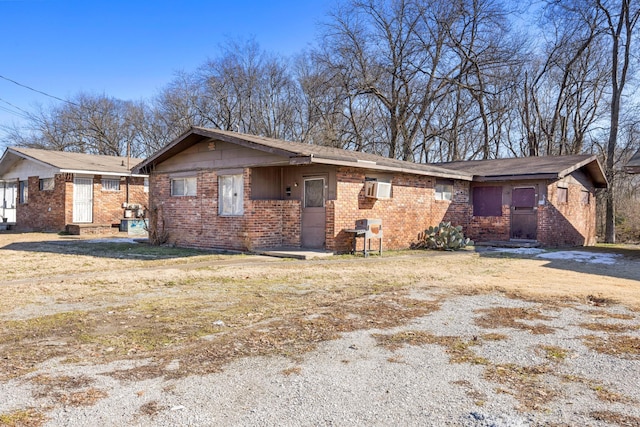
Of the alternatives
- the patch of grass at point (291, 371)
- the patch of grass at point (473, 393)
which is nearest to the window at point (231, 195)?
the patch of grass at point (291, 371)

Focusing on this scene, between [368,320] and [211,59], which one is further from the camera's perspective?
[211,59]

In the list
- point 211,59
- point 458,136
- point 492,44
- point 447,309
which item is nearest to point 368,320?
point 447,309

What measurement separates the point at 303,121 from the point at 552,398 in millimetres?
32124

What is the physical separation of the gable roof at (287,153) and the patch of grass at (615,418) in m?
8.89

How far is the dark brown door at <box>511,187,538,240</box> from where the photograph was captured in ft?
54.7

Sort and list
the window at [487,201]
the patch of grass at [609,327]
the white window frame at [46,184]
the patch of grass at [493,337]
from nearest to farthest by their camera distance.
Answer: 1. the patch of grass at [493,337]
2. the patch of grass at [609,327]
3. the window at [487,201]
4. the white window frame at [46,184]

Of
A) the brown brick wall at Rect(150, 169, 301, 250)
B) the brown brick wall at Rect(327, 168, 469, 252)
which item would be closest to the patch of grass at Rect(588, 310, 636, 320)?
the brown brick wall at Rect(327, 168, 469, 252)

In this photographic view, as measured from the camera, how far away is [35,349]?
430 cm

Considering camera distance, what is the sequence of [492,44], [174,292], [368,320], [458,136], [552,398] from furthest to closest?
[458,136], [492,44], [174,292], [368,320], [552,398]

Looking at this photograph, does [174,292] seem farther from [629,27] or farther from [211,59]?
[211,59]

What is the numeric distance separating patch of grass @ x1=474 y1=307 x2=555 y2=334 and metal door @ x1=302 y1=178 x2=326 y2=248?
285 inches

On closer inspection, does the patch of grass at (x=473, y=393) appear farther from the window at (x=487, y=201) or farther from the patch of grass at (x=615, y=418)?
the window at (x=487, y=201)

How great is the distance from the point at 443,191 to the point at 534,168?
132 inches

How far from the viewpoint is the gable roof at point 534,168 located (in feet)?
53.1
